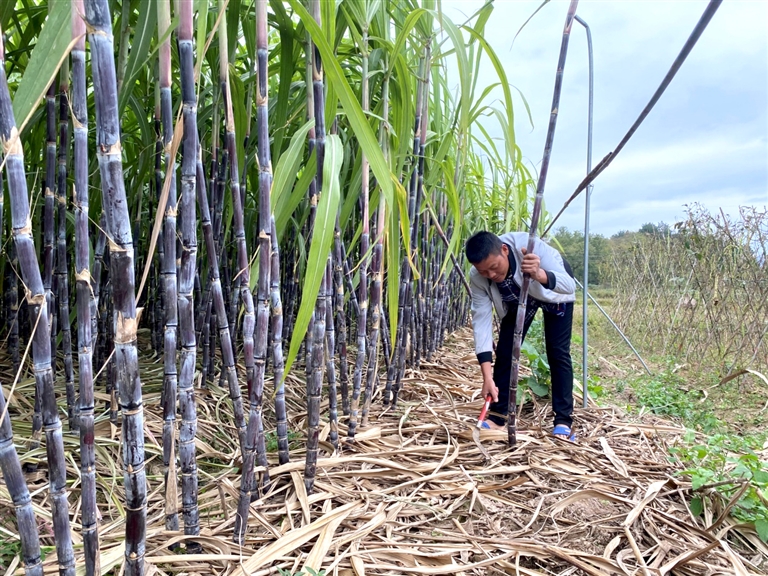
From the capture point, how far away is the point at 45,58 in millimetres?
410

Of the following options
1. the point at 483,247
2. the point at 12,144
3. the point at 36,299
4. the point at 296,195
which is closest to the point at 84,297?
the point at 36,299

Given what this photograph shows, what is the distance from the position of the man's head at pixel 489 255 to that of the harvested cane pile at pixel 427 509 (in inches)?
19.6

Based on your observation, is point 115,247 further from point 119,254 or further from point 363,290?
point 363,290

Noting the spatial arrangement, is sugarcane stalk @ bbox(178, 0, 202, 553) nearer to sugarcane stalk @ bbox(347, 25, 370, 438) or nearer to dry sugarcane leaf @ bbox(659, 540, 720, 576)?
sugarcane stalk @ bbox(347, 25, 370, 438)

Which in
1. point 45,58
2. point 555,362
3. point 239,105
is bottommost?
point 555,362

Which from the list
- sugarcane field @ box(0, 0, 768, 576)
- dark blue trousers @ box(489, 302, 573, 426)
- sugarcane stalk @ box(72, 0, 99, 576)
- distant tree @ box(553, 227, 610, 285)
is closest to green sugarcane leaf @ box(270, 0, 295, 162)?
sugarcane field @ box(0, 0, 768, 576)

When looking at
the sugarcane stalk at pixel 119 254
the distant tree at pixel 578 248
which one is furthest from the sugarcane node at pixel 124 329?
the distant tree at pixel 578 248

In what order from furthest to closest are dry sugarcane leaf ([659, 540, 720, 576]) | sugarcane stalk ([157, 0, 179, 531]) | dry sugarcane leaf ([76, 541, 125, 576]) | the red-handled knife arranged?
the red-handled knife
dry sugarcane leaf ([659, 540, 720, 576])
dry sugarcane leaf ([76, 541, 125, 576])
sugarcane stalk ([157, 0, 179, 531])

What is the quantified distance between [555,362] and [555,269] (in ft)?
1.09

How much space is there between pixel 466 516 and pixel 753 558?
574 millimetres

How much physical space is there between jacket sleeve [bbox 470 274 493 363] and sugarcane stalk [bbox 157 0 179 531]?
1144mm

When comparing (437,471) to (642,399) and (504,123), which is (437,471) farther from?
(642,399)

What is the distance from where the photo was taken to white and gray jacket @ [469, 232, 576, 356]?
5.06ft

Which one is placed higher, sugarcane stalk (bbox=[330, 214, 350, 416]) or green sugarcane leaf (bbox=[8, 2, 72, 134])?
green sugarcane leaf (bbox=[8, 2, 72, 134])
